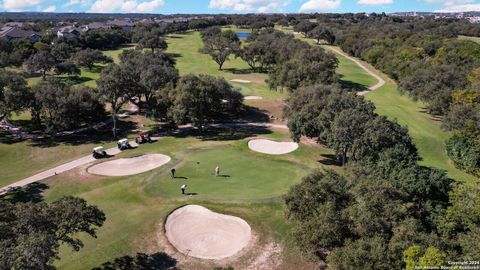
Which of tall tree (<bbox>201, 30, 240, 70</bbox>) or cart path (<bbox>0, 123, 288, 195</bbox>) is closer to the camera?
cart path (<bbox>0, 123, 288, 195</bbox>)

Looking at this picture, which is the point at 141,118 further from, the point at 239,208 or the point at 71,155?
the point at 239,208

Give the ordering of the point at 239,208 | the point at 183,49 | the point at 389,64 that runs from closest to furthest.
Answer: the point at 239,208 → the point at 389,64 → the point at 183,49

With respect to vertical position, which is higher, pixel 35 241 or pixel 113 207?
pixel 35 241

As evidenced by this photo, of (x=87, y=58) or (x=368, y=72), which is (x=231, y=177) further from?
(x=368, y=72)

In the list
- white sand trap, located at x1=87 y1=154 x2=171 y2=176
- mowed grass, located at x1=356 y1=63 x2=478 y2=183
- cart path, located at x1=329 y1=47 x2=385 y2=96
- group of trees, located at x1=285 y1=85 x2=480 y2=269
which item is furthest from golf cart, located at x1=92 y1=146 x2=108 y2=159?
cart path, located at x1=329 y1=47 x2=385 y2=96

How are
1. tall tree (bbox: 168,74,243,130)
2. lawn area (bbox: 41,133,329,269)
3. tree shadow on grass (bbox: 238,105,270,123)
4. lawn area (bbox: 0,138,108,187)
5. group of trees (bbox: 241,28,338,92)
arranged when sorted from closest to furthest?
lawn area (bbox: 41,133,329,269) < lawn area (bbox: 0,138,108,187) < tall tree (bbox: 168,74,243,130) < tree shadow on grass (bbox: 238,105,270,123) < group of trees (bbox: 241,28,338,92)

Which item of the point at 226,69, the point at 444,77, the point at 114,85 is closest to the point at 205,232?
the point at 114,85

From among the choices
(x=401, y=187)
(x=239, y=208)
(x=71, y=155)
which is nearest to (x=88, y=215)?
(x=239, y=208)

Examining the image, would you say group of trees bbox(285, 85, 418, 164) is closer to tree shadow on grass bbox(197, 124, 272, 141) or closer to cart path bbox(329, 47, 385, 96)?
tree shadow on grass bbox(197, 124, 272, 141)
